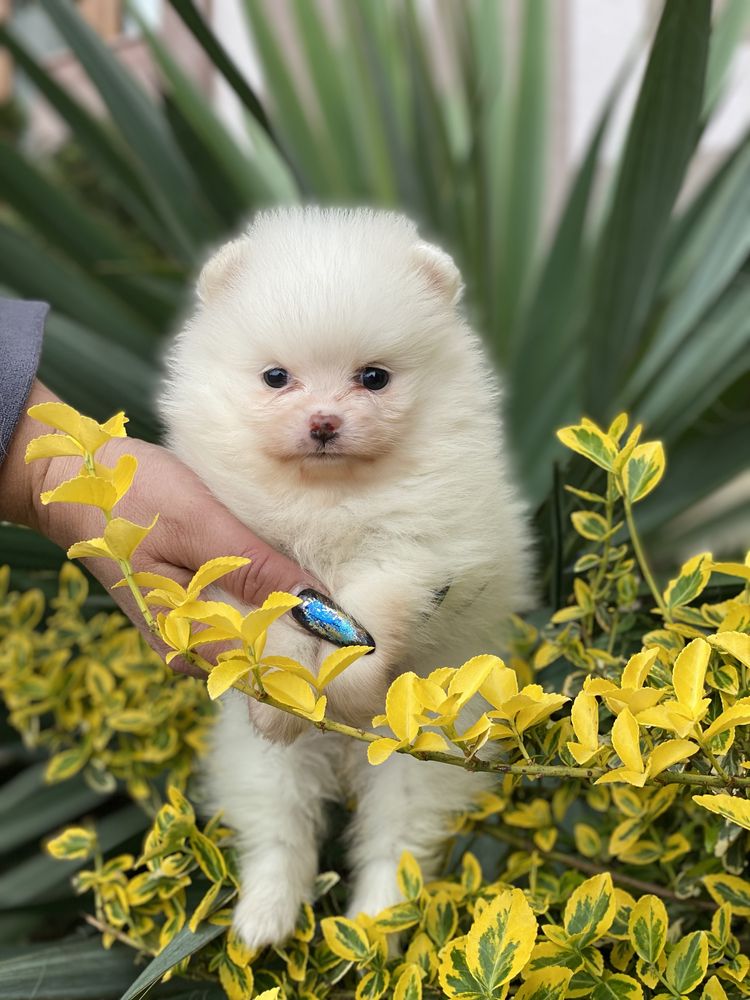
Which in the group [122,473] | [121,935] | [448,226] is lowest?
[121,935]

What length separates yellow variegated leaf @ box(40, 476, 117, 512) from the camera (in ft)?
1.79

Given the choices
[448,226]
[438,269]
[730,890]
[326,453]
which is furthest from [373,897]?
[448,226]

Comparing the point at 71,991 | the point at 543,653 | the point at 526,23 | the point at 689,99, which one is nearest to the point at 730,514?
the point at 689,99

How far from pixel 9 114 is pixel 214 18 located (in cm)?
317

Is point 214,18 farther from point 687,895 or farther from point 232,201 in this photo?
point 687,895

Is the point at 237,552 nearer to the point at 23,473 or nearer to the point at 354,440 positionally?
the point at 354,440

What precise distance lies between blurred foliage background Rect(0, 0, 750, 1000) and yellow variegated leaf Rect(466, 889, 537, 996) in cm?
36

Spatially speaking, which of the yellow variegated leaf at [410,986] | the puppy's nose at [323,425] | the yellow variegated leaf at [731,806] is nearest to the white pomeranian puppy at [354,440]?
the puppy's nose at [323,425]

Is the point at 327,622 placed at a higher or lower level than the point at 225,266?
lower

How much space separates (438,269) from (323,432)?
0.16 metres

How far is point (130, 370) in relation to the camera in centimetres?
125

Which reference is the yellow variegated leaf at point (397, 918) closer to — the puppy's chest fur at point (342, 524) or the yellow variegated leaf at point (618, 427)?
the puppy's chest fur at point (342, 524)

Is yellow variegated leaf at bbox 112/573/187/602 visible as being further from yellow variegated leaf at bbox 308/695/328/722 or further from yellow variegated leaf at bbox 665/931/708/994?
yellow variegated leaf at bbox 665/931/708/994

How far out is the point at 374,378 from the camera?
0.65 meters
